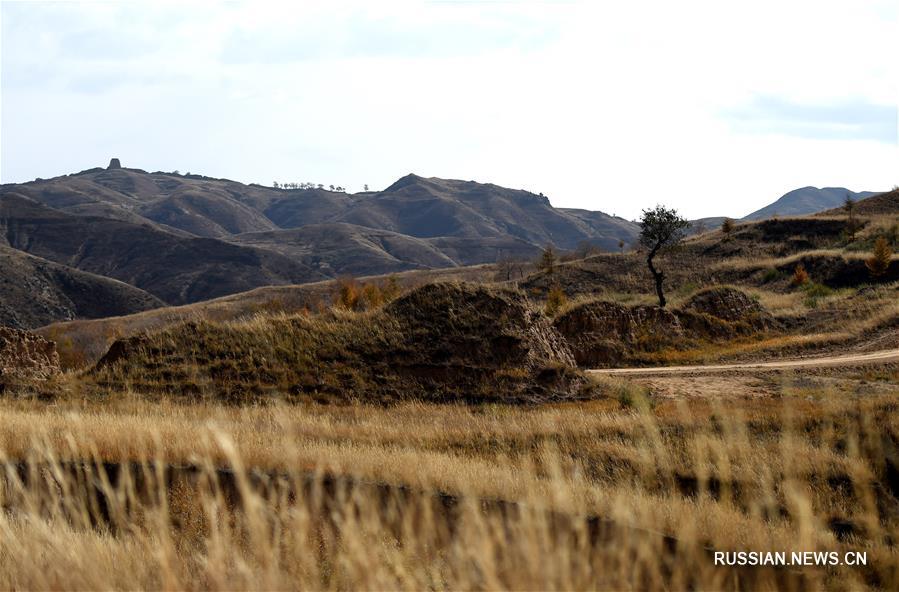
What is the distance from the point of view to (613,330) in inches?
1302

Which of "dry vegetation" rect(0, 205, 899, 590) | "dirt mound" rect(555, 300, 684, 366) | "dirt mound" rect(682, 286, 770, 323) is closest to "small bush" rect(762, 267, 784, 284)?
"dirt mound" rect(682, 286, 770, 323)

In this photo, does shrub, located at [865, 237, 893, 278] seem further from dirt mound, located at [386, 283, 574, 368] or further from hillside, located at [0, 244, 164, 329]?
hillside, located at [0, 244, 164, 329]

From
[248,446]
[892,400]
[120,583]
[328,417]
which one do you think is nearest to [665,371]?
[892,400]

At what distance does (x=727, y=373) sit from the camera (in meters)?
23.1

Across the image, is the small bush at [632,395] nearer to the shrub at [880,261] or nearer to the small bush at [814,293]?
the small bush at [814,293]

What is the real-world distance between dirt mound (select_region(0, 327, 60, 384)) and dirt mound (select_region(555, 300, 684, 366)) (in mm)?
19844

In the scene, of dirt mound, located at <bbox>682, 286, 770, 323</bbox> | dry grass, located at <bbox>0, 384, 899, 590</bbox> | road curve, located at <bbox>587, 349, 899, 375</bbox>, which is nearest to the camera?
dry grass, located at <bbox>0, 384, 899, 590</bbox>

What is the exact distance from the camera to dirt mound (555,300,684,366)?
104 feet

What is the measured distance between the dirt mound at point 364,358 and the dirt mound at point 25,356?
2.24 m

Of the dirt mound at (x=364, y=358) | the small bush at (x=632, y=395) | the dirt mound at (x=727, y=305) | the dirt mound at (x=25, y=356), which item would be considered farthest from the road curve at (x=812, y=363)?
the dirt mound at (x=25, y=356)

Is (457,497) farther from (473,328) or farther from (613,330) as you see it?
(613,330)

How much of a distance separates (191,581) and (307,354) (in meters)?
15.5

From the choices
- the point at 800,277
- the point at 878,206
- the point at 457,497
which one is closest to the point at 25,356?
the point at 457,497

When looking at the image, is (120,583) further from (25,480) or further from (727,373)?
(727,373)
